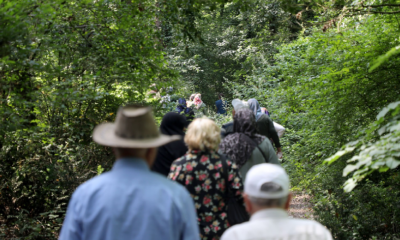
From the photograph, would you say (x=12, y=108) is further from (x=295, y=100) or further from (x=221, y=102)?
(x=221, y=102)

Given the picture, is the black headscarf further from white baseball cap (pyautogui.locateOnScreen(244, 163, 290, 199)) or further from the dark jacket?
white baseball cap (pyautogui.locateOnScreen(244, 163, 290, 199))

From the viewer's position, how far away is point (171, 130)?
17.1 ft

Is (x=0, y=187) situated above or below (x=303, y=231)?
below

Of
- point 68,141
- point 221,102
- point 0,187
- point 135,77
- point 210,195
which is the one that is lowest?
point 221,102

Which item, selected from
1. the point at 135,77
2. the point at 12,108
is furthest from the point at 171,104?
the point at 12,108

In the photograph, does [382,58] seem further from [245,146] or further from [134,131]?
[134,131]

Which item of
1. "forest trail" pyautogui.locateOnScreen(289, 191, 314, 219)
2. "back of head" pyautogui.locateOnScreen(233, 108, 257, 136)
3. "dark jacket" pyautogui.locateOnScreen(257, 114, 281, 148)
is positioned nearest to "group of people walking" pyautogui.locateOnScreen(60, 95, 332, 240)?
"back of head" pyautogui.locateOnScreen(233, 108, 257, 136)

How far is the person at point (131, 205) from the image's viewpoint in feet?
7.63

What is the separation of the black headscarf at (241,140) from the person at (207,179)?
1.16 m

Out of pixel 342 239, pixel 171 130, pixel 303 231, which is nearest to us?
pixel 303 231

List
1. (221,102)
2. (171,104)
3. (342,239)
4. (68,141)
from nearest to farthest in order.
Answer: (342,239)
(68,141)
(171,104)
(221,102)

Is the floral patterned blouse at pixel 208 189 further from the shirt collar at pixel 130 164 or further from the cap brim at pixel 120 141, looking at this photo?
the shirt collar at pixel 130 164

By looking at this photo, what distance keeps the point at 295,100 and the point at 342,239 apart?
15.9ft

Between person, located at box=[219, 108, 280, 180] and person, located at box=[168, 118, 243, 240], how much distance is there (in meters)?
1.11
